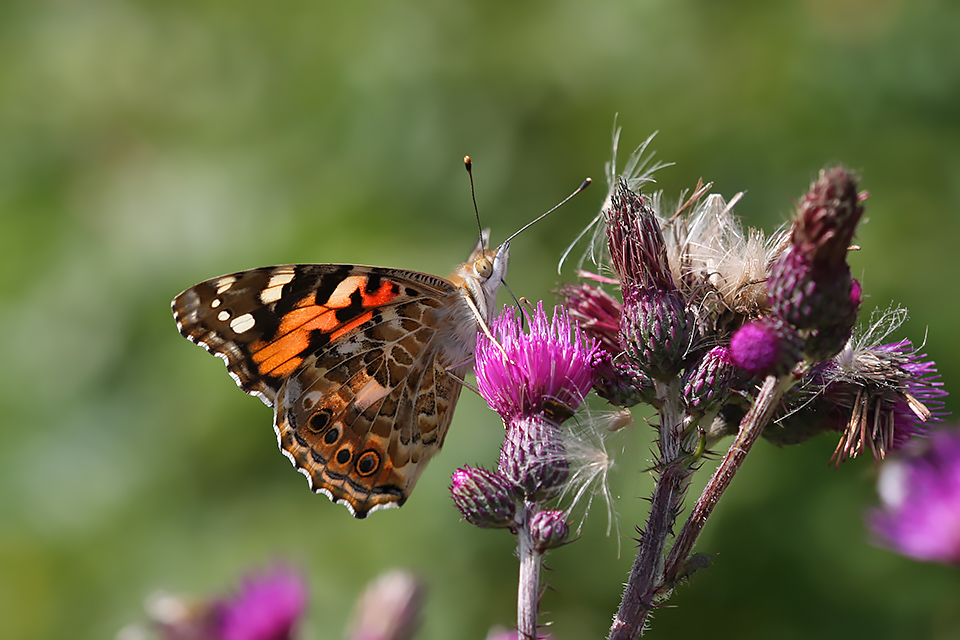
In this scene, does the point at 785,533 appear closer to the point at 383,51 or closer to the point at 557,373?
the point at 557,373

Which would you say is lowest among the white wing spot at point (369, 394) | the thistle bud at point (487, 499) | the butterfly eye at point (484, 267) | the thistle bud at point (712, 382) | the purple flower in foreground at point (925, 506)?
the purple flower in foreground at point (925, 506)

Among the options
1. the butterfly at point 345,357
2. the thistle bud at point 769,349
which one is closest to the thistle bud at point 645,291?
the thistle bud at point 769,349

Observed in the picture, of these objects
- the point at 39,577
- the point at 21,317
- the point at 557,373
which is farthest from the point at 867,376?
the point at 21,317

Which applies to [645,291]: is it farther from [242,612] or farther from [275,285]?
[242,612]

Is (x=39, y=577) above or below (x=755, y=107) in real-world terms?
below

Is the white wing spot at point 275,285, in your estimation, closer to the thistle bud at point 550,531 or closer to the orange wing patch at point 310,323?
the orange wing patch at point 310,323

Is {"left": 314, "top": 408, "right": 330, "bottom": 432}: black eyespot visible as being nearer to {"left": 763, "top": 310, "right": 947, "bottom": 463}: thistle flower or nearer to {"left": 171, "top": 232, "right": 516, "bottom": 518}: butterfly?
{"left": 171, "top": 232, "right": 516, "bottom": 518}: butterfly

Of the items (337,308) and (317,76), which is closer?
(337,308)
